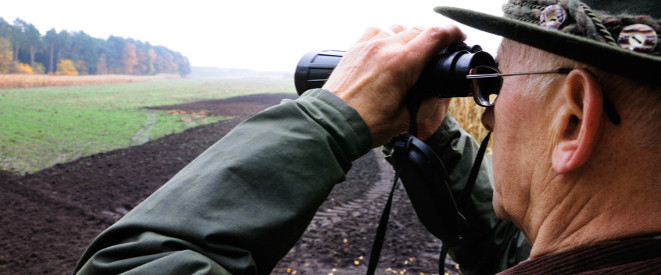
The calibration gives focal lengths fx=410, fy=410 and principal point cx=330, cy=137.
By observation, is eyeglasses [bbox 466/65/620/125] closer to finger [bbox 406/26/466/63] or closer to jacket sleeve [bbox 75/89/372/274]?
finger [bbox 406/26/466/63]

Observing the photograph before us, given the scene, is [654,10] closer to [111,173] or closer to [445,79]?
[445,79]

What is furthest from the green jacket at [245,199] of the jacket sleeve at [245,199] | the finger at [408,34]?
A: the finger at [408,34]

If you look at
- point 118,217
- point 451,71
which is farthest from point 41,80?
Answer: point 451,71

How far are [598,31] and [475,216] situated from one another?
0.98 m

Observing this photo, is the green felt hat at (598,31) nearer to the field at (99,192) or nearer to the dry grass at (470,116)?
the field at (99,192)

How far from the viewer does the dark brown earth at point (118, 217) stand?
3615 millimetres

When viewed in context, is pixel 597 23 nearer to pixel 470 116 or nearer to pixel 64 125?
pixel 470 116

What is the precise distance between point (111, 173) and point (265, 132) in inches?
231

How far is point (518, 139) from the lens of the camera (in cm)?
97

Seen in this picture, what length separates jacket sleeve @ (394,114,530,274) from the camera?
1.53 m

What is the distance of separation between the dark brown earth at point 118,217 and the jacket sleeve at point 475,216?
2141 millimetres

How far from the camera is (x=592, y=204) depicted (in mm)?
802

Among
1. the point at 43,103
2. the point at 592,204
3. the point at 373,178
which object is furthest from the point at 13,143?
the point at 592,204

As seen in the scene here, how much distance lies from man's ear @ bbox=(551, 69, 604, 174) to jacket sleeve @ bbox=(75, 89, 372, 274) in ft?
1.38
